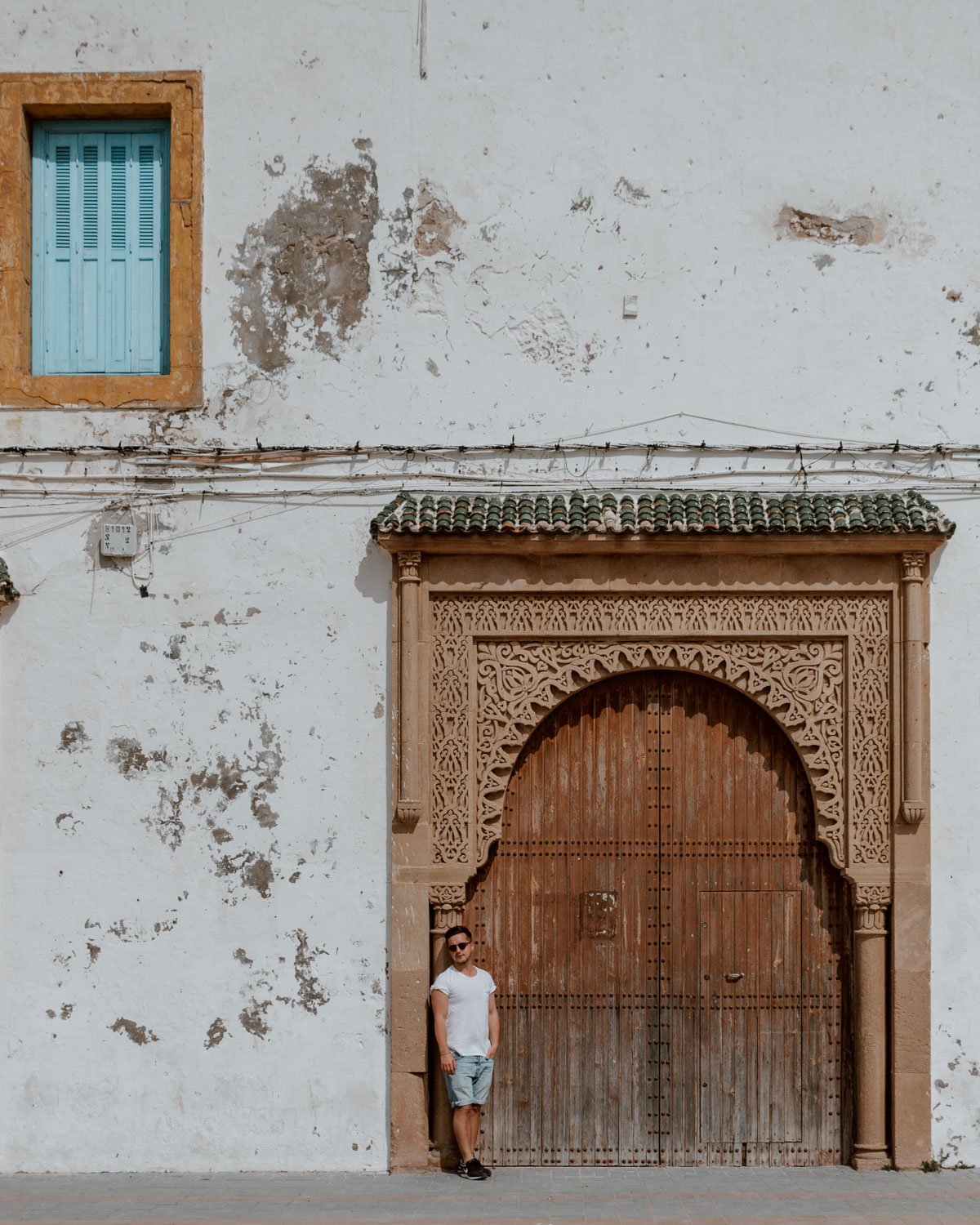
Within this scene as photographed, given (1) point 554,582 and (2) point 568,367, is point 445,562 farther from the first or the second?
(2) point 568,367

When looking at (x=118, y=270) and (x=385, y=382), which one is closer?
→ (x=385, y=382)

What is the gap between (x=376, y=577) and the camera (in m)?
6.33

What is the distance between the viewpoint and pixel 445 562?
629 centimetres

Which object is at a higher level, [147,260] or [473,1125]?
[147,260]

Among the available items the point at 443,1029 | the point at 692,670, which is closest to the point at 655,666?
the point at 692,670

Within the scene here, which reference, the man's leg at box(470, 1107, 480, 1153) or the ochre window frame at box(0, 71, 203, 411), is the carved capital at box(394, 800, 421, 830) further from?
the ochre window frame at box(0, 71, 203, 411)

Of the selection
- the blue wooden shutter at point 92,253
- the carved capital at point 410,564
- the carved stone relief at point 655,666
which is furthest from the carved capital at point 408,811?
the blue wooden shutter at point 92,253

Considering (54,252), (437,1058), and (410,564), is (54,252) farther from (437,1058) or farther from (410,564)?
(437,1058)

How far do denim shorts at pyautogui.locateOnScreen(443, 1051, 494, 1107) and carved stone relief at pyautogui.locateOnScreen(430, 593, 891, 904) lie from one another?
2.67 ft

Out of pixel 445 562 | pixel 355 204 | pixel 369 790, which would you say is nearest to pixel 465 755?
pixel 369 790

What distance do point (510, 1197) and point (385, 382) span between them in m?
3.57

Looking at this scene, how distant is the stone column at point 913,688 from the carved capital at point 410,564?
2.16m

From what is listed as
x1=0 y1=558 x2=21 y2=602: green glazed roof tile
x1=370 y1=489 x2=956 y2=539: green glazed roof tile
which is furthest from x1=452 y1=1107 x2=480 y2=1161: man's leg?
x1=0 y1=558 x2=21 y2=602: green glazed roof tile

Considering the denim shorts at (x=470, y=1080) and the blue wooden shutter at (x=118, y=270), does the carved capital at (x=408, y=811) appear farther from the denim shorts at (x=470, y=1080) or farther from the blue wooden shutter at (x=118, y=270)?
the blue wooden shutter at (x=118, y=270)
